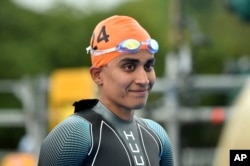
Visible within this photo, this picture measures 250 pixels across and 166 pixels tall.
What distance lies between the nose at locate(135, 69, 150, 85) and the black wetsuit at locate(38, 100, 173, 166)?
256 mm

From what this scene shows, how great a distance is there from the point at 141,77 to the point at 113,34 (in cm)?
30

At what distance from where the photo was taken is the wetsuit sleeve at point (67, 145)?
196 inches

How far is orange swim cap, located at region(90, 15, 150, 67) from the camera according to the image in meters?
5.19

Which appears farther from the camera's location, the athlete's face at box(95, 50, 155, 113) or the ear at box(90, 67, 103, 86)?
the ear at box(90, 67, 103, 86)

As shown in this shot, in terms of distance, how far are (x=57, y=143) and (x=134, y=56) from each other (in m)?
0.57

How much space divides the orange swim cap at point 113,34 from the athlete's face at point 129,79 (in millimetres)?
53

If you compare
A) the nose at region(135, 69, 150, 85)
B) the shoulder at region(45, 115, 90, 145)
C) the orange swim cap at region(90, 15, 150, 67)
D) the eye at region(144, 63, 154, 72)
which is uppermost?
the orange swim cap at region(90, 15, 150, 67)

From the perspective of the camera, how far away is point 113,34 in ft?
17.2

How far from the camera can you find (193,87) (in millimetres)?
12094

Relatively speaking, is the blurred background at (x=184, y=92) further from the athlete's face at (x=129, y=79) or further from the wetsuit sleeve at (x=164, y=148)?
the athlete's face at (x=129, y=79)

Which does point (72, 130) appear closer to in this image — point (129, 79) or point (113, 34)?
point (129, 79)

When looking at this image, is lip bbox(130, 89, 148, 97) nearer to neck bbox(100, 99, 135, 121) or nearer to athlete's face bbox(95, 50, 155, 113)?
athlete's face bbox(95, 50, 155, 113)

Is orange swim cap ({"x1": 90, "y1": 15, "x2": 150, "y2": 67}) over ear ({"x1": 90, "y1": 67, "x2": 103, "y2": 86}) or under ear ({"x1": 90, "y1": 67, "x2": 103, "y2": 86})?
over

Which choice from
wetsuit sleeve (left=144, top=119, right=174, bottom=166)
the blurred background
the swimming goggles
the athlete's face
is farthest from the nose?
the blurred background
